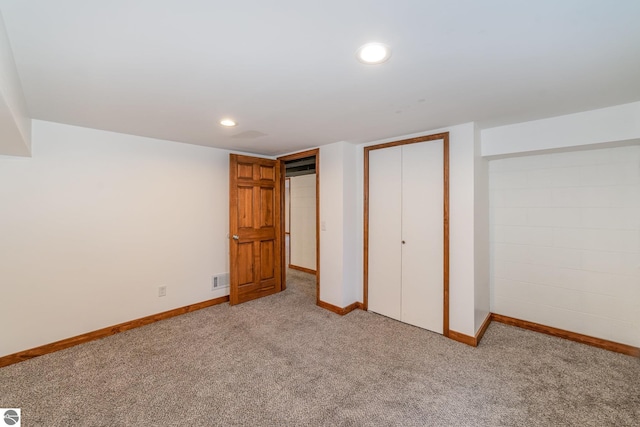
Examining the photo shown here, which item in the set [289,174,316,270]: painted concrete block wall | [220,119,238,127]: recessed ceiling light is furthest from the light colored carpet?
[289,174,316,270]: painted concrete block wall

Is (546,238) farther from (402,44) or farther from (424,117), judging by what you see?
(402,44)

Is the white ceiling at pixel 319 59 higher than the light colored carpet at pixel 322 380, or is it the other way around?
the white ceiling at pixel 319 59

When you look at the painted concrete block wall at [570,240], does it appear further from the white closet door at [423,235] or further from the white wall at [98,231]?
the white wall at [98,231]

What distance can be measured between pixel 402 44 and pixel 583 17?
771 millimetres

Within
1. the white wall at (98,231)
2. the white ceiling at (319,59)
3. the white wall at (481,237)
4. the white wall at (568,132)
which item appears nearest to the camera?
the white ceiling at (319,59)

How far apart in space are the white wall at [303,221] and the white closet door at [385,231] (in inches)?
84.2

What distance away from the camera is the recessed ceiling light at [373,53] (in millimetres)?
1393

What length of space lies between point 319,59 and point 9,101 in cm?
169

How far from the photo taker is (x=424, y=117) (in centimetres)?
251

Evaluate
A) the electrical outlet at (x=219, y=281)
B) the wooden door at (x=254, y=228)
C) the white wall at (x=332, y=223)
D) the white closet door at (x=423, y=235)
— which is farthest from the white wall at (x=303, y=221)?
the white closet door at (x=423, y=235)

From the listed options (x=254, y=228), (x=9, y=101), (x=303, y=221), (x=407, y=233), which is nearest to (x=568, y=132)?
(x=407, y=233)

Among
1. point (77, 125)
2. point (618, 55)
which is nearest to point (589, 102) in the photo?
point (618, 55)

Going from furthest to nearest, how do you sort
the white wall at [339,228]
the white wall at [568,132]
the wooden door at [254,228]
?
the wooden door at [254,228]
the white wall at [339,228]
the white wall at [568,132]

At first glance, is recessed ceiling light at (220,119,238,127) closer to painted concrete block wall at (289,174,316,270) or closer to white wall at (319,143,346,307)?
white wall at (319,143,346,307)
